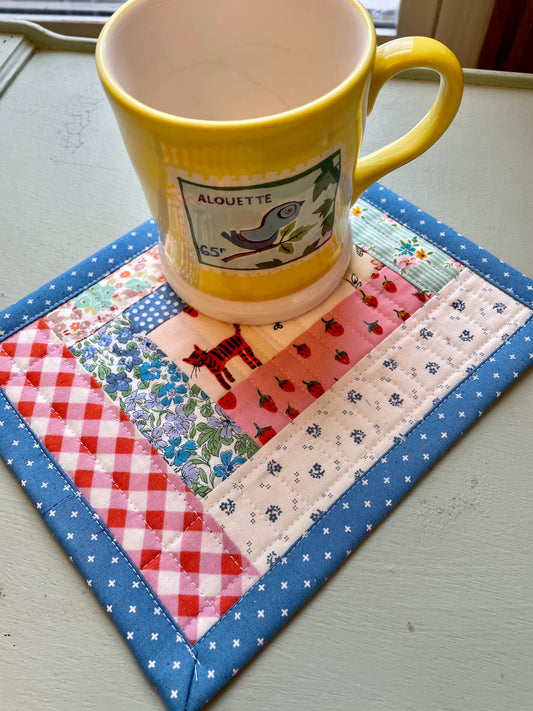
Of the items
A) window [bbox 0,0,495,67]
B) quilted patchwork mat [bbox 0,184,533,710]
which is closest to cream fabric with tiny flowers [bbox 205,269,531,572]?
quilted patchwork mat [bbox 0,184,533,710]

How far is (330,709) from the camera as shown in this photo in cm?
28

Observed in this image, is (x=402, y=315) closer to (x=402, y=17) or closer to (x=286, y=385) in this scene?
(x=286, y=385)

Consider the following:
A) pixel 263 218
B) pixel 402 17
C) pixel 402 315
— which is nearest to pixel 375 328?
pixel 402 315

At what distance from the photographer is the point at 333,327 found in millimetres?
396

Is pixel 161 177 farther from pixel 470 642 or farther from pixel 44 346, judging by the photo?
pixel 470 642

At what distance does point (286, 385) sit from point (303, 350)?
28mm

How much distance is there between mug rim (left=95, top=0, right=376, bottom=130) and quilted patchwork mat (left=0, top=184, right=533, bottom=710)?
0.15m

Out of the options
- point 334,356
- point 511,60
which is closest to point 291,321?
point 334,356

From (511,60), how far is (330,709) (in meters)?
0.60

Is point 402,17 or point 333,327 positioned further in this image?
point 402,17

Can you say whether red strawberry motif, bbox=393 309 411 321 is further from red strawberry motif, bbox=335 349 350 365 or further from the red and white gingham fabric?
the red and white gingham fabric

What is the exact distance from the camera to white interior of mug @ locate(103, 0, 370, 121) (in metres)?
0.33

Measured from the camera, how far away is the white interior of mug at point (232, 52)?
33 centimetres

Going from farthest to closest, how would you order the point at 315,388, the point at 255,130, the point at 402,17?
the point at 402,17, the point at 315,388, the point at 255,130
